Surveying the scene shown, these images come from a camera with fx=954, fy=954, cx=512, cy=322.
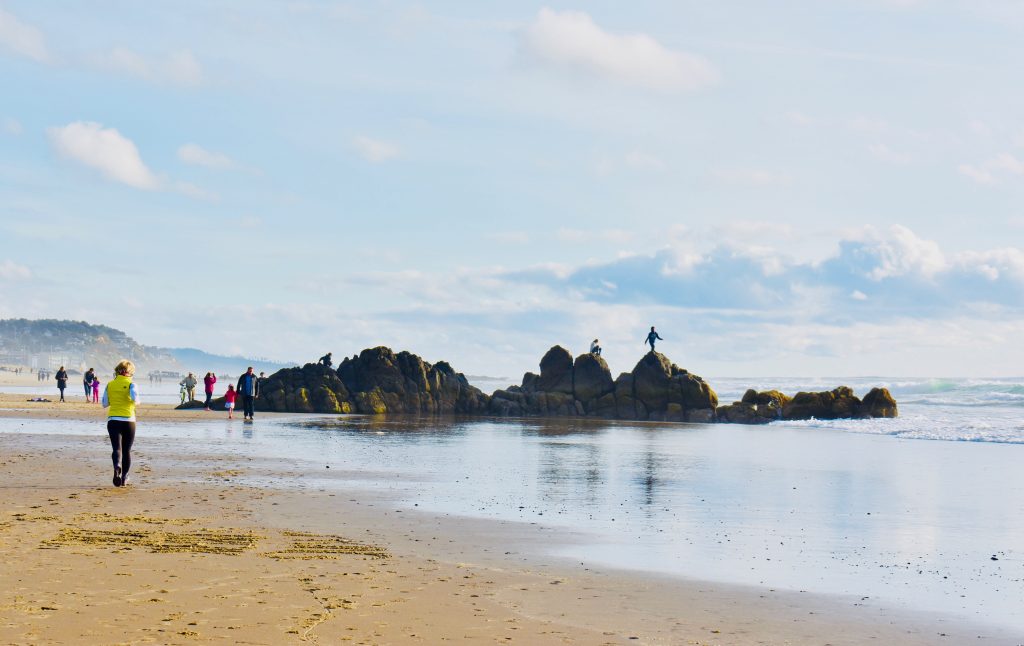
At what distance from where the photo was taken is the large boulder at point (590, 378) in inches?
2430

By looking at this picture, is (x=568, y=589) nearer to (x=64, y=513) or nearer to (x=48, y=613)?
(x=48, y=613)

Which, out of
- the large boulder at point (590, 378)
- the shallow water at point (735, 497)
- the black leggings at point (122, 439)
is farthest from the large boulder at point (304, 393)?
the black leggings at point (122, 439)

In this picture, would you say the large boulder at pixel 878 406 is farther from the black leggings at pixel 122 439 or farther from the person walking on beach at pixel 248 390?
the black leggings at pixel 122 439

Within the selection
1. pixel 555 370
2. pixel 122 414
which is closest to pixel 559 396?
pixel 555 370

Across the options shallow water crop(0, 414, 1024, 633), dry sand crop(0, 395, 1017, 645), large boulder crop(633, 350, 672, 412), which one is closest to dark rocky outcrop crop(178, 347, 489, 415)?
large boulder crop(633, 350, 672, 412)

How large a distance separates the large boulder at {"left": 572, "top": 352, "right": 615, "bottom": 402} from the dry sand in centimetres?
4755

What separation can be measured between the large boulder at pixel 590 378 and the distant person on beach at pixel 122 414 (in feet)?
151

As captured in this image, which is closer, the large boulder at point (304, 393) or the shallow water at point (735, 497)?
the shallow water at point (735, 497)

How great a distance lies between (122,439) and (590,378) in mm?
47449

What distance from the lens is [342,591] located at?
9.13 meters

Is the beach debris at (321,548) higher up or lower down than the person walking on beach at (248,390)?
lower down

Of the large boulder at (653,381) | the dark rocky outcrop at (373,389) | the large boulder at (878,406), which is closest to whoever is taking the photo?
the large boulder at (878,406)

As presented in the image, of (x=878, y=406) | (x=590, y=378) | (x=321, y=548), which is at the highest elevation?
(x=590, y=378)

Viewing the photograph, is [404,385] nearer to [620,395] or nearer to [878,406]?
[620,395]
